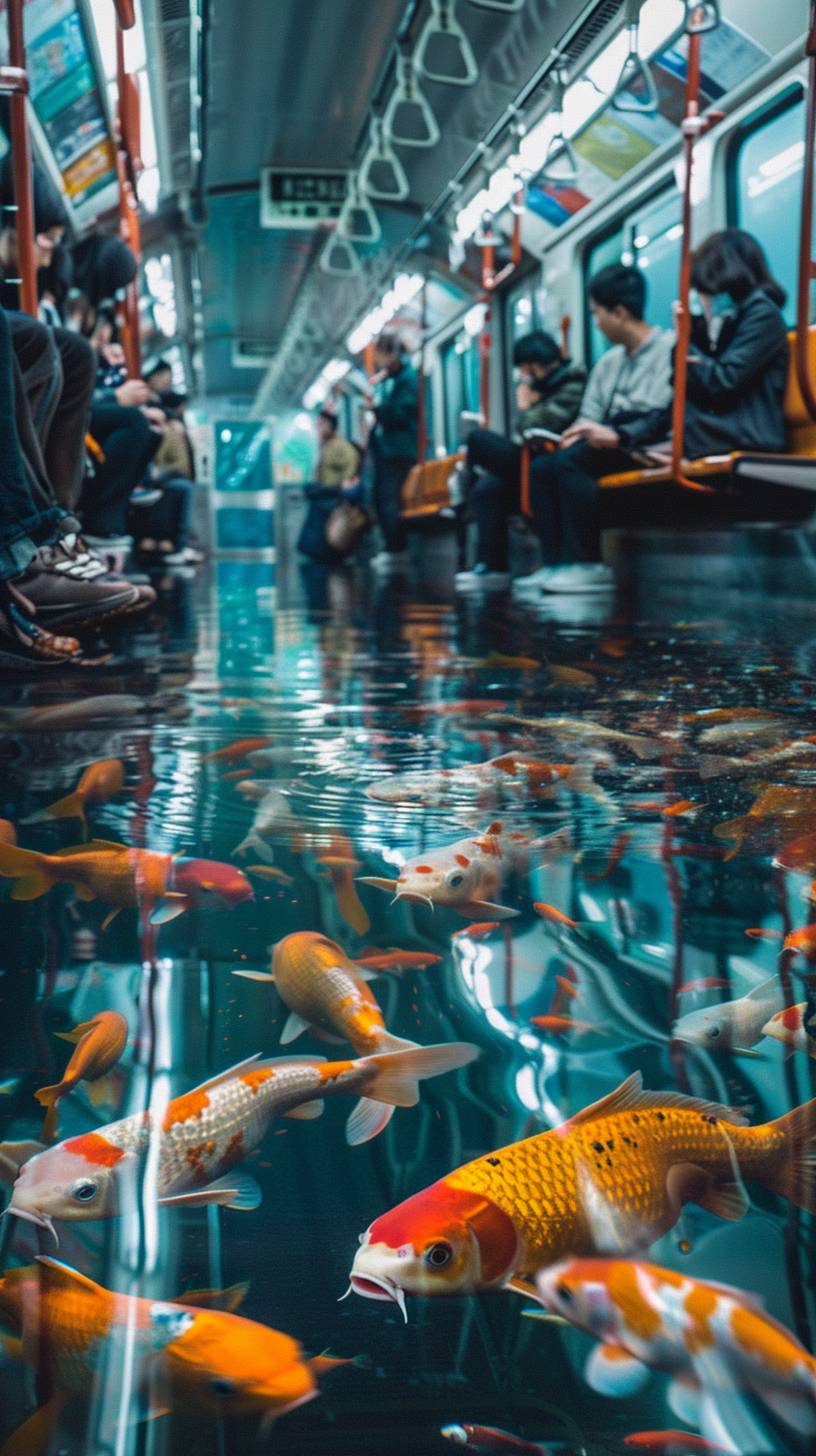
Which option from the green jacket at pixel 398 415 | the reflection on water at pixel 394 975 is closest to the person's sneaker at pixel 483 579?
the green jacket at pixel 398 415

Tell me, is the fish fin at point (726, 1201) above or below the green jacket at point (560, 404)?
below

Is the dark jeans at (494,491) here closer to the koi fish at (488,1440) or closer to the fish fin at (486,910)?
the fish fin at (486,910)

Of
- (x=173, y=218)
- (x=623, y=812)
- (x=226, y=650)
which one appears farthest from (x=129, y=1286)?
(x=173, y=218)

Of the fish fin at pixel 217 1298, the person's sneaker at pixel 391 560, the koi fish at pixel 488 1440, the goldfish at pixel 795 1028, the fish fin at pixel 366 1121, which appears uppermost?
the person's sneaker at pixel 391 560

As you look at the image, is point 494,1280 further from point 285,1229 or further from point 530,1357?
point 285,1229

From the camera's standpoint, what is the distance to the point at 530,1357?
0.55 m

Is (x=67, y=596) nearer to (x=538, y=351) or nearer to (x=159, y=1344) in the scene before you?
(x=159, y=1344)

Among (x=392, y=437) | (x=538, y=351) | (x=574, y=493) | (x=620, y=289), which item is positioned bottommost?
(x=574, y=493)

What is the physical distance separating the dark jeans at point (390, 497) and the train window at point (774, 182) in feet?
13.1

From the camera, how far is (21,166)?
2619mm

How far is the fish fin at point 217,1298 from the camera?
587mm

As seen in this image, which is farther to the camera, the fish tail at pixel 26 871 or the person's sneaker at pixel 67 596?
the person's sneaker at pixel 67 596

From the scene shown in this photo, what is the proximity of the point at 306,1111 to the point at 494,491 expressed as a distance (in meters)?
6.87

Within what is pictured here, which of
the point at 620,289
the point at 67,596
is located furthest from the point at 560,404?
the point at 67,596
